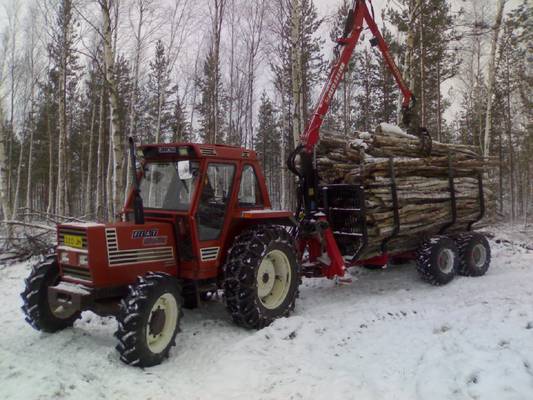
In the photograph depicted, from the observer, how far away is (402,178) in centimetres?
767

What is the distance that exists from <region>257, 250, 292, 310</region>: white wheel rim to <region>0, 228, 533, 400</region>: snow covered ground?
0.42 metres

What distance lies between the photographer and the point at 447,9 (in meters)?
18.5

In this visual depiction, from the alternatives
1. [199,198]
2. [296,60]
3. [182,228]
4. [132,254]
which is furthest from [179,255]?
[296,60]

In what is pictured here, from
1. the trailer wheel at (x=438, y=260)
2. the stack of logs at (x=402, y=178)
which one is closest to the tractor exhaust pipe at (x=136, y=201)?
the stack of logs at (x=402, y=178)

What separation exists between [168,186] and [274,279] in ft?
6.70

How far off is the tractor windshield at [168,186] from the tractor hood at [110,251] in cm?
41

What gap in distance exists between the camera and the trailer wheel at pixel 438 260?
7.56m

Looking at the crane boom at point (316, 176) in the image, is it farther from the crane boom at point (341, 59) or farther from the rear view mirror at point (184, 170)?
the rear view mirror at point (184, 170)

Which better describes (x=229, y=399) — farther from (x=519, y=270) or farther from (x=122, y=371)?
(x=519, y=270)

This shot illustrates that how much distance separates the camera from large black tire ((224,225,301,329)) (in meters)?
5.34

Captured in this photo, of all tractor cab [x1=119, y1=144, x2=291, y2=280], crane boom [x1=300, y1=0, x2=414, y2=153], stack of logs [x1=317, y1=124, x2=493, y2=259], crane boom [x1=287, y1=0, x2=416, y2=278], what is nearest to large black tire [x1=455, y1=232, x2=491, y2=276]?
stack of logs [x1=317, y1=124, x2=493, y2=259]

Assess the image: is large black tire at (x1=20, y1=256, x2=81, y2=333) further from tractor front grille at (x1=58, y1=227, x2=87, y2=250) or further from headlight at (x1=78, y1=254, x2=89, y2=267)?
headlight at (x1=78, y1=254, x2=89, y2=267)

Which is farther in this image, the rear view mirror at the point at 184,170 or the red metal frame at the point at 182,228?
the rear view mirror at the point at 184,170

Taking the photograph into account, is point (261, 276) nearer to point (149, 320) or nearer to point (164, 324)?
point (164, 324)
